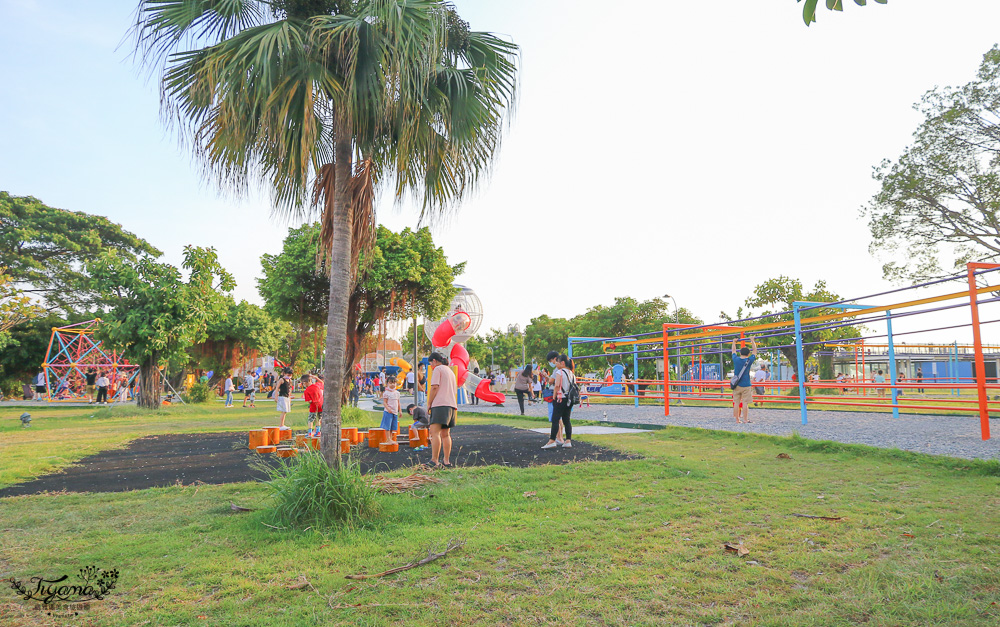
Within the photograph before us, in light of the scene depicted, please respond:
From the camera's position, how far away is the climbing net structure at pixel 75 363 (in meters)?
32.4

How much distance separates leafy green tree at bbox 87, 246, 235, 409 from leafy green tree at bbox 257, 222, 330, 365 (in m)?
2.38

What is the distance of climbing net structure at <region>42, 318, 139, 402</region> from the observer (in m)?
32.4

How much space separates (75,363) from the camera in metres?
31.7

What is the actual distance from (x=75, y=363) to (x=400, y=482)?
3298cm

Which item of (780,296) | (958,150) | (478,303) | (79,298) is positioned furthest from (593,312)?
(79,298)

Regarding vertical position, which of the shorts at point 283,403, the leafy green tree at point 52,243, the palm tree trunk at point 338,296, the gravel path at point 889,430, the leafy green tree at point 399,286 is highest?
the leafy green tree at point 52,243

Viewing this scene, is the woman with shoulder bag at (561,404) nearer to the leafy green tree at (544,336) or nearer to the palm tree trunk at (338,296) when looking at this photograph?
the palm tree trunk at (338,296)

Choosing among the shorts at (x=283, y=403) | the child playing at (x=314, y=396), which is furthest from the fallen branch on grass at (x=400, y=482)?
the shorts at (x=283, y=403)

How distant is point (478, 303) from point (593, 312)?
2296cm

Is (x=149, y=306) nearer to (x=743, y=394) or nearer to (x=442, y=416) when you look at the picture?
(x=442, y=416)

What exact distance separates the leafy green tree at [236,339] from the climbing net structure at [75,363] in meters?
4.87

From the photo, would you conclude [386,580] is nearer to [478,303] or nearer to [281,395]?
[281,395]

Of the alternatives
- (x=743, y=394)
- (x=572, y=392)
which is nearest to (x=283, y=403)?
(x=572, y=392)

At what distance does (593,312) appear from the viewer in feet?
153
